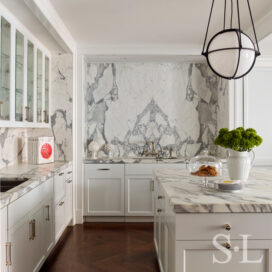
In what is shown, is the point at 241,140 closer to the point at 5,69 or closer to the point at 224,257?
the point at 224,257

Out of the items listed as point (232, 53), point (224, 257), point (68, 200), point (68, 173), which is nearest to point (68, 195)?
point (68, 200)

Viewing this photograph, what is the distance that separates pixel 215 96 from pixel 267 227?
3317mm

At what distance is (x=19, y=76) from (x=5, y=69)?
320 mm

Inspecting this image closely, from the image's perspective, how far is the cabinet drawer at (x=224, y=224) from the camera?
1.63m

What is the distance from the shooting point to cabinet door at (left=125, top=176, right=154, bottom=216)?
4152 millimetres

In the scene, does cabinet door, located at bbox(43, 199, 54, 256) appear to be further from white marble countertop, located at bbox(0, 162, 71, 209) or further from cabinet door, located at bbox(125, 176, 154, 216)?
cabinet door, located at bbox(125, 176, 154, 216)

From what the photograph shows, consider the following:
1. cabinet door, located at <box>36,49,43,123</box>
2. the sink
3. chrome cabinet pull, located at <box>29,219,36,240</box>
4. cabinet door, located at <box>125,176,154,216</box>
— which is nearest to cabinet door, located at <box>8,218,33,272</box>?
chrome cabinet pull, located at <box>29,219,36,240</box>

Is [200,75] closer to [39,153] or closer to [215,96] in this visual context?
[215,96]

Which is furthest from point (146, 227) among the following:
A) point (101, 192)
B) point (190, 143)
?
point (190, 143)

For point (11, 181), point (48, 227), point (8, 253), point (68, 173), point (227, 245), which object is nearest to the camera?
point (227, 245)

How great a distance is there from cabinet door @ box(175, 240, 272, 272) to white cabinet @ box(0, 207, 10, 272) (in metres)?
1.02

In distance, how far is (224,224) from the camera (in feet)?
5.38

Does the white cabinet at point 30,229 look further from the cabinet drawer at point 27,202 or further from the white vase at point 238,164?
the white vase at point 238,164

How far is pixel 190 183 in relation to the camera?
2217 mm
